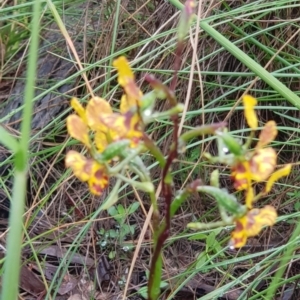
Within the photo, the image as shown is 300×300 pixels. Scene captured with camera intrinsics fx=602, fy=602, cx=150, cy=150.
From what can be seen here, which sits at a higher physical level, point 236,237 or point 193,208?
point 236,237

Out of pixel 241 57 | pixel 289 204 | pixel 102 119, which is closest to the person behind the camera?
pixel 102 119

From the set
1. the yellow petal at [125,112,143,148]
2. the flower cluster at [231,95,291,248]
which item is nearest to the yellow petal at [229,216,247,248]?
the flower cluster at [231,95,291,248]

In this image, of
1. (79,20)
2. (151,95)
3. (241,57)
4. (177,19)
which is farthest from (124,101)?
(79,20)

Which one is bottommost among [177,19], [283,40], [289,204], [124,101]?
[289,204]

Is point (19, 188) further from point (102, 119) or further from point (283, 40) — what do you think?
point (283, 40)

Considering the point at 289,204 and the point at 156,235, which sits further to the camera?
the point at 289,204

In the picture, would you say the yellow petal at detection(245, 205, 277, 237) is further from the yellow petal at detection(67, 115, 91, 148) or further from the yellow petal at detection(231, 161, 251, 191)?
the yellow petal at detection(67, 115, 91, 148)

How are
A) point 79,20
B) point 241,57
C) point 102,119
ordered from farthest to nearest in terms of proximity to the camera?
point 79,20 → point 241,57 → point 102,119
